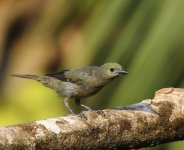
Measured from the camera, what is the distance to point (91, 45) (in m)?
5.87

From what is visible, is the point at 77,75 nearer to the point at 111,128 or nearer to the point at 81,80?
the point at 81,80

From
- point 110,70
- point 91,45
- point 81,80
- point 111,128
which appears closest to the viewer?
point 111,128

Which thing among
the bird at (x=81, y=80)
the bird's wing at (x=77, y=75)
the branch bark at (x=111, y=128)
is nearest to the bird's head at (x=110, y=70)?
the bird at (x=81, y=80)

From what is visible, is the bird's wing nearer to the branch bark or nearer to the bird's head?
the bird's head

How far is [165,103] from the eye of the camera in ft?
17.7

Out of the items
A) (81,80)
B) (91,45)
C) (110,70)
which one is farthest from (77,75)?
(91,45)

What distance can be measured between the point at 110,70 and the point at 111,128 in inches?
52.5

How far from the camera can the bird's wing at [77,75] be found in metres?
6.27

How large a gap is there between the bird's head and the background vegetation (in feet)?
0.25

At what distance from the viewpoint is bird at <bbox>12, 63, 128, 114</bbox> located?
614 cm

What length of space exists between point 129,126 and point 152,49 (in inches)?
28.0

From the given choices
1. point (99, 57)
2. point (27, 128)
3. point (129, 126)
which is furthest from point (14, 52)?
point (27, 128)

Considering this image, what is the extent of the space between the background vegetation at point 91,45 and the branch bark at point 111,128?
7.1 inches

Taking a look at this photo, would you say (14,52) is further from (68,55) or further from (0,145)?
(0,145)
